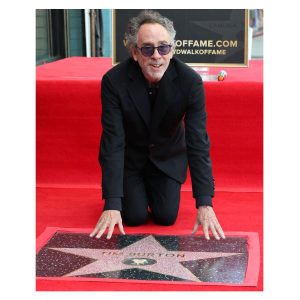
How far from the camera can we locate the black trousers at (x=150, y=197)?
9.31 feet

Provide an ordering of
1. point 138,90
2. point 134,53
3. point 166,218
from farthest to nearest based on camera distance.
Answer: point 166,218, point 138,90, point 134,53

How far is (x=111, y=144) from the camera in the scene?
101 inches

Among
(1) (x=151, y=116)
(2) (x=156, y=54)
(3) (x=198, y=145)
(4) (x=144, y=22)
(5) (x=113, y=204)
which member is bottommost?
(5) (x=113, y=204)

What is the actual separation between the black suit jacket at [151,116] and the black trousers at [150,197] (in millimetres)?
193

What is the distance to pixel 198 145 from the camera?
2.60m

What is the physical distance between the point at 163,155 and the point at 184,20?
1.22 metres

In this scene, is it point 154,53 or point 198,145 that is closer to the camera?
point 154,53

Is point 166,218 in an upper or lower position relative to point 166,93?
lower

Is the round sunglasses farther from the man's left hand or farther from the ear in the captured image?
the man's left hand

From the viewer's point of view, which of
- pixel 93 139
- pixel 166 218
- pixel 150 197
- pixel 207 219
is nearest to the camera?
pixel 207 219

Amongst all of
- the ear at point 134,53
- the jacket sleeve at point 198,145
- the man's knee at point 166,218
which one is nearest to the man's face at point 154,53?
the ear at point 134,53

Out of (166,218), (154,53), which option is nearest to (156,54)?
(154,53)

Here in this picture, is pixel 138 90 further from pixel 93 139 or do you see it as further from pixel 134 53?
pixel 93 139

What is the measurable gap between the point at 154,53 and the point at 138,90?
0.78ft
